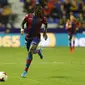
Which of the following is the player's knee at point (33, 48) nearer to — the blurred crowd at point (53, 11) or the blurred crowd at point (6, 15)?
the blurred crowd at point (6, 15)

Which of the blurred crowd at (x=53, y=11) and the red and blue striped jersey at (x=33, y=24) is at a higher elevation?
the red and blue striped jersey at (x=33, y=24)

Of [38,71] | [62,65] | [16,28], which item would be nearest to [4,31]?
[16,28]

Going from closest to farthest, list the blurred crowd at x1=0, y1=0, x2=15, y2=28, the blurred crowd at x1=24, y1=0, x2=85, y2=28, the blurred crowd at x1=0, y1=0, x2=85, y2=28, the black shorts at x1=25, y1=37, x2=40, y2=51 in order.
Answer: the black shorts at x1=25, y1=37, x2=40, y2=51
the blurred crowd at x1=0, y1=0, x2=15, y2=28
the blurred crowd at x1=0, y1=0, x2=85, y2=28
the blurred crowd at x1=24, y1=0, x2=85, y2=28

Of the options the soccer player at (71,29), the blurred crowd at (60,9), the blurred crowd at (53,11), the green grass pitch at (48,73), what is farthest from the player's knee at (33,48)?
the blurred crowd at (60,9)

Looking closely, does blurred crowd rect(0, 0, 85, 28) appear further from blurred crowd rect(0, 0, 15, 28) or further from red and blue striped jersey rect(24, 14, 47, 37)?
red and blue striped jersey rect(24, 14, 47, 37)

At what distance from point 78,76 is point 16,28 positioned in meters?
14.7

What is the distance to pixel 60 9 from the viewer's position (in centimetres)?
2925

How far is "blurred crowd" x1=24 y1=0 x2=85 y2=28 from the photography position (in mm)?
28766

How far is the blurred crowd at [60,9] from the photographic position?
94.4 ft

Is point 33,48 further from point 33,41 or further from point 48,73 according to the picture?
point 48,73

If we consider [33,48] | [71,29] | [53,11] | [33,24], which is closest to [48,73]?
[33,48]

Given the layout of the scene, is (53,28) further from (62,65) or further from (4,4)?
(62,65)

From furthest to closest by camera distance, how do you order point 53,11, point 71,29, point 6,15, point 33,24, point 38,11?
point 53,11 → point 6,15 → point 71,29 → point 33,24 → point 38,11

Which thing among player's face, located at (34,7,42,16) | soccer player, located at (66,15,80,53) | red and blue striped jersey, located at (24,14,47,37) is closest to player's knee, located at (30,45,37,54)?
red and blue striped jersey, located at (24,14,47,37)
